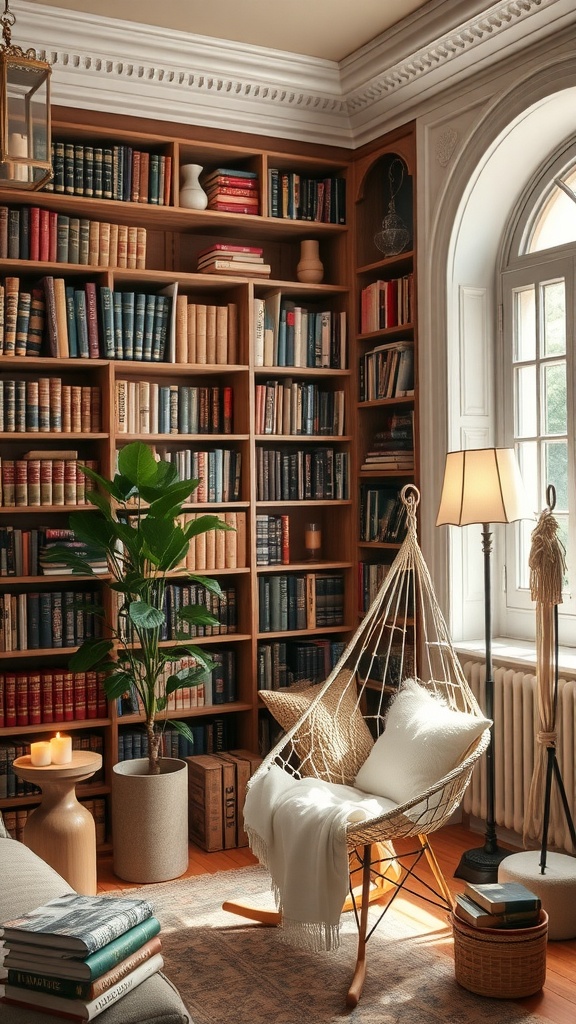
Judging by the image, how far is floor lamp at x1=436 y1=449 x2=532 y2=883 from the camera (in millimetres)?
3441

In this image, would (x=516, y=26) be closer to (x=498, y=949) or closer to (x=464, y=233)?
(x=464, y=233)

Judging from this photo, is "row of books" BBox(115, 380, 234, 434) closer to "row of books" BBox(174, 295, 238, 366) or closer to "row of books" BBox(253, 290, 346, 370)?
"row of books" BBox(174, 295, 238, 366)

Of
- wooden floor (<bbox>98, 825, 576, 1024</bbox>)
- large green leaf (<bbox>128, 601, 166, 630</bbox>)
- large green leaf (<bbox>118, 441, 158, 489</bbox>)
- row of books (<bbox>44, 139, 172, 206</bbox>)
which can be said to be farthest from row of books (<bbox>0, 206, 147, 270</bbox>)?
wooden floor (<bbox>98, 825, 576, 1024</bbox>)

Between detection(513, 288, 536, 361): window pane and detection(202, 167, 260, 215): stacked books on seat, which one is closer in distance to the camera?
detection(513, 288, 536, 361): window pane

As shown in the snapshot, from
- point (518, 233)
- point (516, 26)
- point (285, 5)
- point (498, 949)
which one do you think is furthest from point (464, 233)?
point (498, 949)

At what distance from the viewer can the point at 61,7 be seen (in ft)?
12.4

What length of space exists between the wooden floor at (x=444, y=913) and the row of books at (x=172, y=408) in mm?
1774

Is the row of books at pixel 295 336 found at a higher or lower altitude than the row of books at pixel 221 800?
higher

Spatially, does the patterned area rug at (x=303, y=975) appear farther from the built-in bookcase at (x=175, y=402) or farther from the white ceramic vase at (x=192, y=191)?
the white ceramic vase at (x=192, y=191)

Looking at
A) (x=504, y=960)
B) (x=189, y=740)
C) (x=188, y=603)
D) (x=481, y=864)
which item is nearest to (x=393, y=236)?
(x=188, y=603)

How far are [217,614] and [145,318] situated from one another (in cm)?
133

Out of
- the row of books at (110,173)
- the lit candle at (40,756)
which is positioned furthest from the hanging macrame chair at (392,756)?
the row of books at (110,173)

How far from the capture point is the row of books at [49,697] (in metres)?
4.04

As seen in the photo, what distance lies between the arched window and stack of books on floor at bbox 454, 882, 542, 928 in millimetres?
1257
